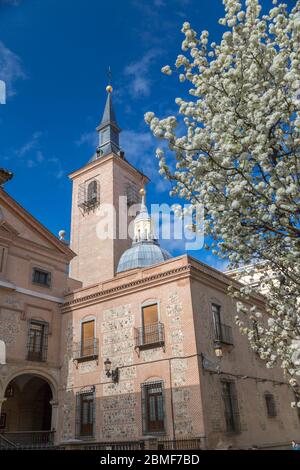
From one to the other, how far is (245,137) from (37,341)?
650 inches

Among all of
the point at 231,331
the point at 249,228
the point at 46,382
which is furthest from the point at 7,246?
the point at 249,228

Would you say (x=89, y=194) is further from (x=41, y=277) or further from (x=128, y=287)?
(x=128, y=287)

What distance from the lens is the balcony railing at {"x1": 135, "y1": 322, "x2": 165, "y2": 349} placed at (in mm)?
17094

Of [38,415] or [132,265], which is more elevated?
[132,265]

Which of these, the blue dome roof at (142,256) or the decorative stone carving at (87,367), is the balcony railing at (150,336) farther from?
the blue dome roof at (142,256)

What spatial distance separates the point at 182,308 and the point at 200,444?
505 centimetres

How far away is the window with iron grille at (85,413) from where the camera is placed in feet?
59.3

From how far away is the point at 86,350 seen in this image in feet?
64.1

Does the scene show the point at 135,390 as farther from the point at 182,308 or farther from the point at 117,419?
the point at 182,308

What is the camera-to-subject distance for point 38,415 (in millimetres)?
20891

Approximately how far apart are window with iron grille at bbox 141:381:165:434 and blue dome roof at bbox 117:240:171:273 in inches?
393

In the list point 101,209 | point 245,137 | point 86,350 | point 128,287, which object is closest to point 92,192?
point 101,209

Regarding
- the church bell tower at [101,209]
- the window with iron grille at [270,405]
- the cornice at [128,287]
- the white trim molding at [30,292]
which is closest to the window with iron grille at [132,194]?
the church bell tower at [101,209]
